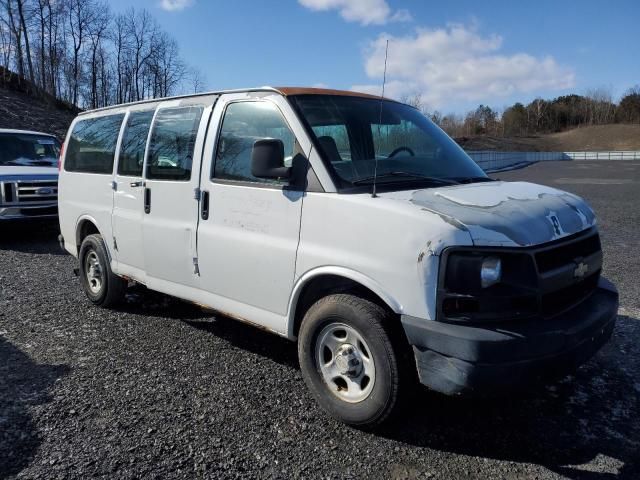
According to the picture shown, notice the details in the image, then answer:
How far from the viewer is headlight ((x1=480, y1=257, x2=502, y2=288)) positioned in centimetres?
277

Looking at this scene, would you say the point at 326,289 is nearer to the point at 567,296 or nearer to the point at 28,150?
the point at 567,296

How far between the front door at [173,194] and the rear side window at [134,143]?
16 centimetres

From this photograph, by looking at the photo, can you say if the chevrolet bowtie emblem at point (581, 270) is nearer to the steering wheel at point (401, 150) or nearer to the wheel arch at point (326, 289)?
the wheel arch at point (326, 289)

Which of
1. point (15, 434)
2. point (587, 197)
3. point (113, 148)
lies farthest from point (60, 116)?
point (15, 434)

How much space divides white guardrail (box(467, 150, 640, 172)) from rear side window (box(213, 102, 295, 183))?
15210mm

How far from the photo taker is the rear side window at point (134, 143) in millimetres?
4922

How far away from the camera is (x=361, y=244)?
10.2ft

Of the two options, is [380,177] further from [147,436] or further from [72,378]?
[72,378]

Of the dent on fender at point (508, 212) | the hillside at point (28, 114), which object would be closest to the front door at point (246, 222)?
the dent on fender at point (508, 212)

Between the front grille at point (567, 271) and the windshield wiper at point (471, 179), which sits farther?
the windshield wiper at point (471, 179)

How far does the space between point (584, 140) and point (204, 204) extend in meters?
117

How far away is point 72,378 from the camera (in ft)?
13.2

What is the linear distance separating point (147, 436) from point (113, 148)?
3198 millimetres

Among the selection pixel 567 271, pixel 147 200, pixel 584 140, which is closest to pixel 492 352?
pixel 567 271
